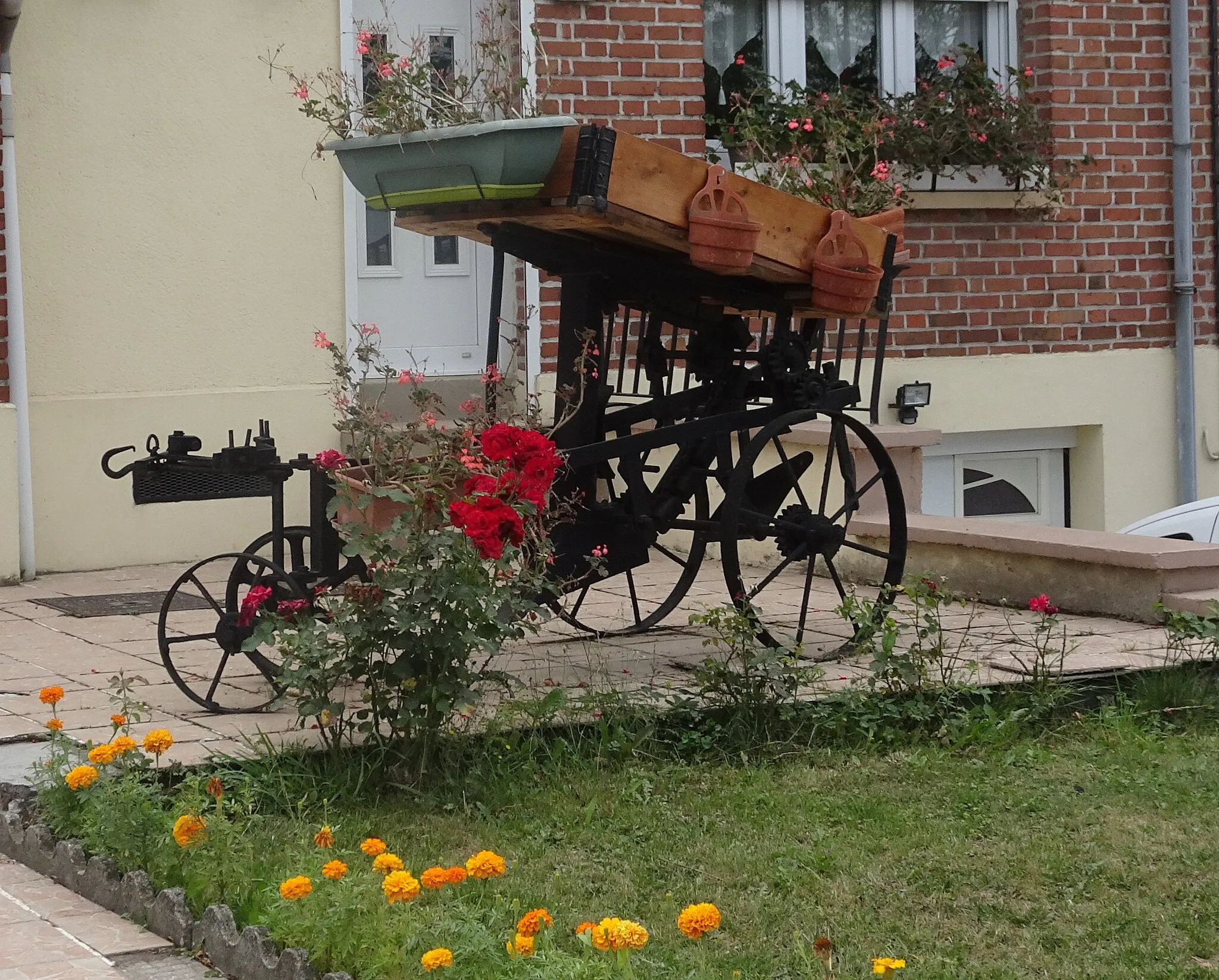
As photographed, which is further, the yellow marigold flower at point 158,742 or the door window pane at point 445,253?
the door window pane at point 445,253

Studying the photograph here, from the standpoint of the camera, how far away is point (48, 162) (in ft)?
25.1

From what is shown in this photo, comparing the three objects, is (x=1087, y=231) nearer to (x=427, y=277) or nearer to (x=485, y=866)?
(x=427, y=277)

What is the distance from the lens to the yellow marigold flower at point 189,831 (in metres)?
3.31

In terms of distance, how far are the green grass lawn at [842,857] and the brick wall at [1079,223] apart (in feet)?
15.3

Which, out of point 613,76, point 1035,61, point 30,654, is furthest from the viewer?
point 1035,61

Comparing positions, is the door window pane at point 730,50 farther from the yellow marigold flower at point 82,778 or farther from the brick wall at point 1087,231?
the yellow marigold flower at point 82,778

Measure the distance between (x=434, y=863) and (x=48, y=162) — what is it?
513 centimetres

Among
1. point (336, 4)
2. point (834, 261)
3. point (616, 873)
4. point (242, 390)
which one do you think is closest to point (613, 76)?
point (336, 4)

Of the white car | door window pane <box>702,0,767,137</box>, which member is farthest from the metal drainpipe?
the white car

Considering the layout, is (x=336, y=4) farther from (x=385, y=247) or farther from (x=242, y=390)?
(x=242, y=390)

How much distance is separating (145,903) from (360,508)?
1135mm

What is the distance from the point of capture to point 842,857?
369 centimetres

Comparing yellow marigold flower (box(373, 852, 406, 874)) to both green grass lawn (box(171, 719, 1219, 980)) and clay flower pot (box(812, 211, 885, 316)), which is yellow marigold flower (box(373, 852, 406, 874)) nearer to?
green grass lawn (box(171, 719, 1219, 980))

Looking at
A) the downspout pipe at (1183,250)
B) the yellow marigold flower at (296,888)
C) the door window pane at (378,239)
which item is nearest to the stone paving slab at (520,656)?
the yellow marigold flower at (296,888)
